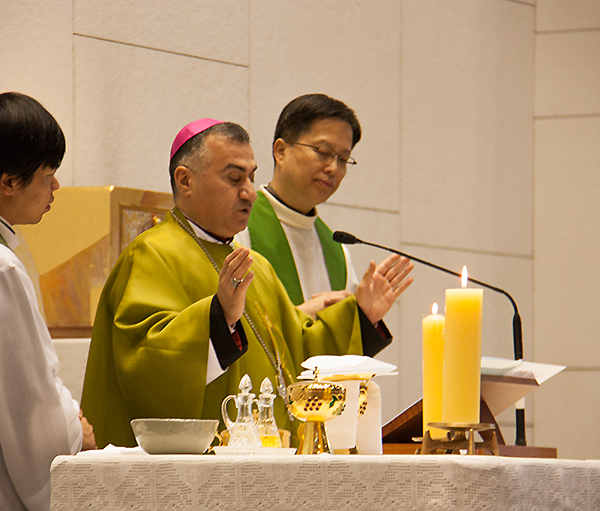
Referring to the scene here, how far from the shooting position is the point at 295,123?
4.09m

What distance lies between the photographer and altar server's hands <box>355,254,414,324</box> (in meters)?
2.88

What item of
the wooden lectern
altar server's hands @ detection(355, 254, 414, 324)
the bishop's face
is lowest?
the wooden lectern

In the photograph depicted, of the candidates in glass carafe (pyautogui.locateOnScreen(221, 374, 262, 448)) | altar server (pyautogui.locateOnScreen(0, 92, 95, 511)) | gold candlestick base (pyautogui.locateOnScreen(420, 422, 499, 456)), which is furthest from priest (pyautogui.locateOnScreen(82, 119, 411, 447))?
gold candlestick base (pyautogui.locateOnScreen(420, 422, 499, 456))

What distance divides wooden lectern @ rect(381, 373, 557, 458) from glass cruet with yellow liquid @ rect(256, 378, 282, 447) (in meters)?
0.63

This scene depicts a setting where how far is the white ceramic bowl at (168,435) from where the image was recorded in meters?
1.48

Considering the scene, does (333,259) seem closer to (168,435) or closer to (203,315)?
(203,315)

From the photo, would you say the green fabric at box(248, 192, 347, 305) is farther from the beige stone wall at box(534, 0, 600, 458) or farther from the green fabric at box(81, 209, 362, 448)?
the beige stone wall at box(534, 0, 600, 458)

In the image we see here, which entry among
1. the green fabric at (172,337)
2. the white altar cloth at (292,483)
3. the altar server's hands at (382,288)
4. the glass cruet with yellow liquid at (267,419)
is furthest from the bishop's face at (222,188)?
the white altar cloth at (292,483)

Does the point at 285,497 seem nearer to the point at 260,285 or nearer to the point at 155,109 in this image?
the point at 260,285

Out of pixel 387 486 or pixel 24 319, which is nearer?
pixel 387 486

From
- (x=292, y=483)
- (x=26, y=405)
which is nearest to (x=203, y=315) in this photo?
(x=26, y=405)

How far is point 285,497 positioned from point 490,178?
499 cm

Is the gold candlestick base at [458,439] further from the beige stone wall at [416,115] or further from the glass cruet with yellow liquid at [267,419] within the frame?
the beige stone wall at [416,115]

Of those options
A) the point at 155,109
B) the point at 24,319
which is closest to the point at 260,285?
the point at 24,319
